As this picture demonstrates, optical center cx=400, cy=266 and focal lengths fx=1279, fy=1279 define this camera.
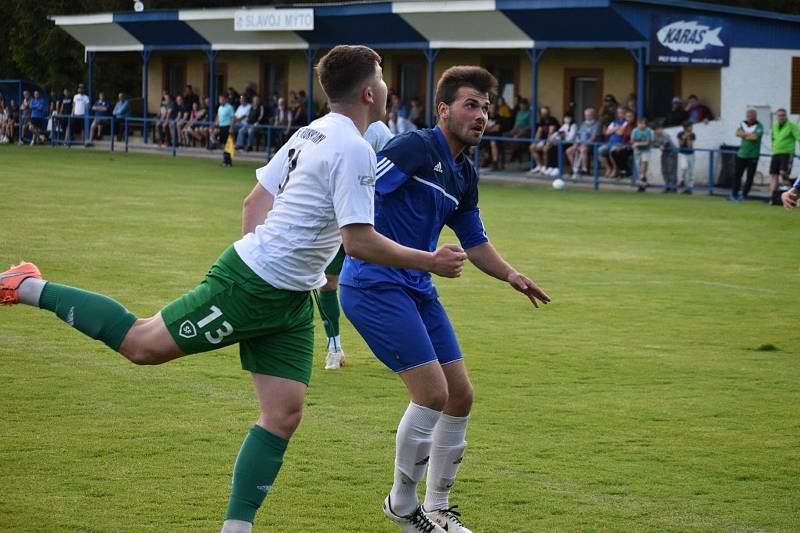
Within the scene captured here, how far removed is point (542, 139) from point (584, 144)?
1956mm

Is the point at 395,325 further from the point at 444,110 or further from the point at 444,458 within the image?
the point at 444,110

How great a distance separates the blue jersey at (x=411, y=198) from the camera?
5.80m

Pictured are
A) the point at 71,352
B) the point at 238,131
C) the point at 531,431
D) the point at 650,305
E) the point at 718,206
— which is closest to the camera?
the point at 531,431

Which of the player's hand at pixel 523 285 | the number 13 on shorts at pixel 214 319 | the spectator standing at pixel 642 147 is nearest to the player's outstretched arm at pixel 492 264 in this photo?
the player's hand at pixel 523 285

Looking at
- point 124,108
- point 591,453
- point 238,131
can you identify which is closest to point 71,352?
point 591,453

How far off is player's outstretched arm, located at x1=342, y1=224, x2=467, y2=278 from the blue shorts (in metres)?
0.73

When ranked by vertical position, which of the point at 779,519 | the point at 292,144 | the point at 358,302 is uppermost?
the point at 292,144

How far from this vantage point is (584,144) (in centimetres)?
2998

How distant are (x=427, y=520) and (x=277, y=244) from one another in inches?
60.6

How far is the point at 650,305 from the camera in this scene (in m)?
13.2

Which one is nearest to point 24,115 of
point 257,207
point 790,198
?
point 790,198

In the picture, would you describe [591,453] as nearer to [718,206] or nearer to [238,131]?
[718,206]

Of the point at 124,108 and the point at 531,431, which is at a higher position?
the point at 124,108

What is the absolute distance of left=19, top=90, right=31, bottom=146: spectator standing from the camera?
146 ft
